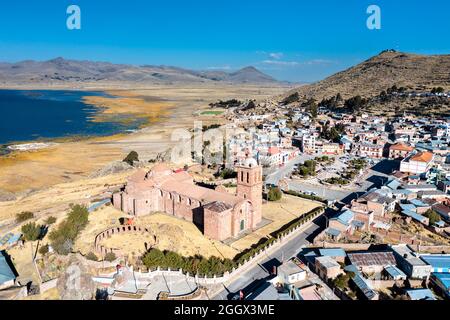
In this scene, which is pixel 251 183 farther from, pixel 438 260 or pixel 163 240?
pixel 438 260

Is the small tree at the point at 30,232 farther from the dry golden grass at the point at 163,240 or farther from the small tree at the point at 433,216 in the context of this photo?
the small tree at the point at 433,216

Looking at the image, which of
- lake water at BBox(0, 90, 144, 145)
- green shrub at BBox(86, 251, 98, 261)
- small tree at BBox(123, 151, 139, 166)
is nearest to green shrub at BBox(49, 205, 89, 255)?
green shrub at BBox(86, 251, 98, 261)

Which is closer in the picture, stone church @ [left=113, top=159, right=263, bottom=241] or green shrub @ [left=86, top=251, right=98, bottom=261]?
green shrub @ [left=86, top=251, right=98, bottom=261]

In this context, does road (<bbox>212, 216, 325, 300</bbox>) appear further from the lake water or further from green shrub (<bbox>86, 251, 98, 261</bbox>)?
the lake water

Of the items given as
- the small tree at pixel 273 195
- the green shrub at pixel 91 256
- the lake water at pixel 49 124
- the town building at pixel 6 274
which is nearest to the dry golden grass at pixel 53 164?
the lake water at pixel 49 124

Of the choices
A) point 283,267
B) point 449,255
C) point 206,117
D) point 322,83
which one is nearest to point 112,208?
point 283,267
